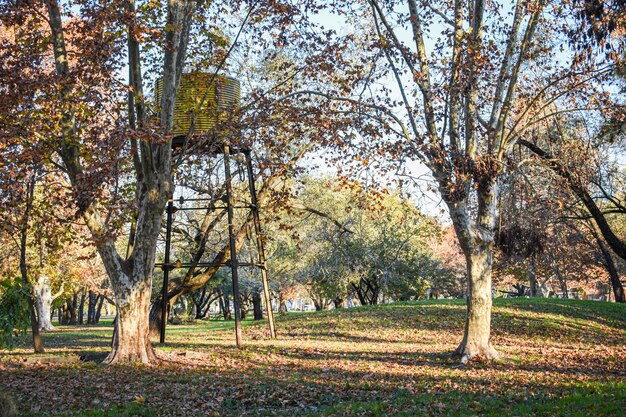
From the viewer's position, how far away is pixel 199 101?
1504 cm

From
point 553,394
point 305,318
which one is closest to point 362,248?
point 305,318

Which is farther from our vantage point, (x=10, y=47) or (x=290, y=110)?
(x=290, y=110)

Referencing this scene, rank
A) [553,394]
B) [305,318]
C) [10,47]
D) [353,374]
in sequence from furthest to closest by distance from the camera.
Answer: [305,318] < [10,47] < [353,374] < [553,394]

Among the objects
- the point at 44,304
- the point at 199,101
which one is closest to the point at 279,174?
the point at 199,101

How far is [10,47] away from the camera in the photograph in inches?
495

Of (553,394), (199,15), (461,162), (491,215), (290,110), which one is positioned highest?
(199,15)

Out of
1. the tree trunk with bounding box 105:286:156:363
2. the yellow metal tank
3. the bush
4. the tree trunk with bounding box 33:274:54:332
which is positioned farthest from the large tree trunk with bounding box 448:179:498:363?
the tree trunk with bounding box 33:274:54:332

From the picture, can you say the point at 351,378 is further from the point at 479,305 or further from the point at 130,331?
the point at 130,331

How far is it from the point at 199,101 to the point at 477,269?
25.3 feet

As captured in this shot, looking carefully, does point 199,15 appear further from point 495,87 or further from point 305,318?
point 305,318

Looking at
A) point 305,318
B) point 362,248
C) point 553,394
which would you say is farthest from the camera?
point 362,248

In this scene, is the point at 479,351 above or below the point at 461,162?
below

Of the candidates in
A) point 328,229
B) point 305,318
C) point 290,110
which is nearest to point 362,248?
point 328,229

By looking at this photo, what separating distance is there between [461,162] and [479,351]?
4211 mm
